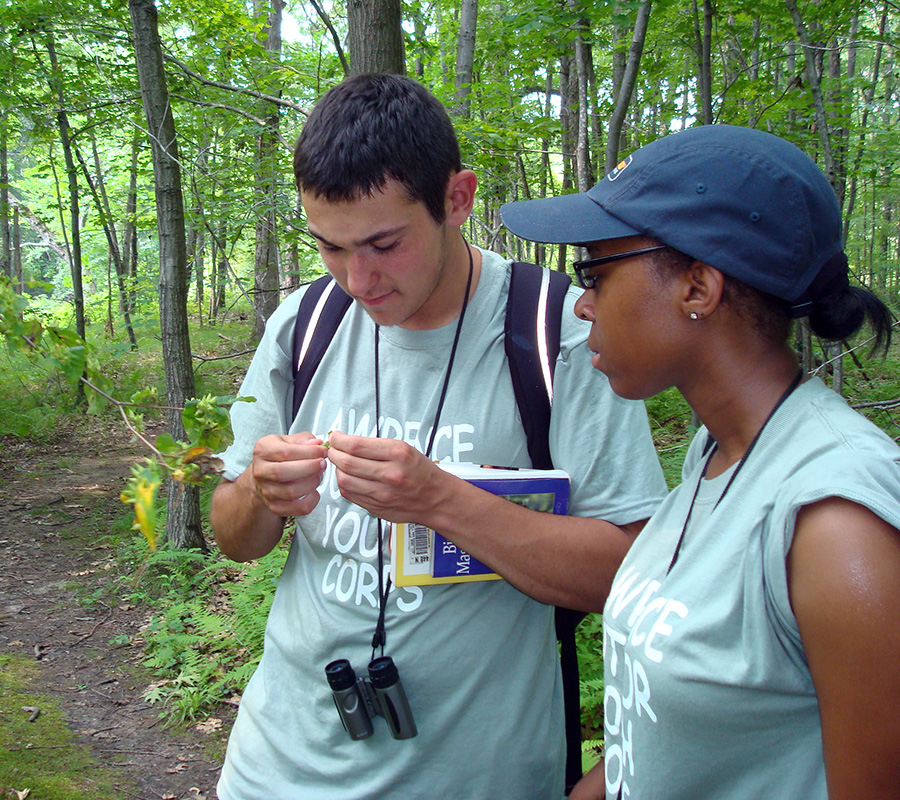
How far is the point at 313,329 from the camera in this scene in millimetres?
1892

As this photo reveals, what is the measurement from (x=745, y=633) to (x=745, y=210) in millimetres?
711

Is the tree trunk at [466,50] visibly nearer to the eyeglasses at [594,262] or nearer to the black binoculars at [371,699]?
the eyeglasses at [594,262]

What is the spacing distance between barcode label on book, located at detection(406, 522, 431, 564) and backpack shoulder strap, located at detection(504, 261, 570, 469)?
33cm

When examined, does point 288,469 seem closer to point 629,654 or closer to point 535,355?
point 535,355

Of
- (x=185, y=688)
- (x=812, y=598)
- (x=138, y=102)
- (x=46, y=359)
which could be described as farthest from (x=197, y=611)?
(x=138, y=102)

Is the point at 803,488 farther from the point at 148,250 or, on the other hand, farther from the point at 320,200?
the point at 148,250

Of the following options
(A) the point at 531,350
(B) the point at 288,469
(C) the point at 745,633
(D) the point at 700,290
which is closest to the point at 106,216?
(B) the point at 288,469

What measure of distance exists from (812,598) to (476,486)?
0.78 meters

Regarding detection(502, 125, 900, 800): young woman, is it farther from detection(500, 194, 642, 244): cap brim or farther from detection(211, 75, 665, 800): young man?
detection(211, 75, 665, 800): young man

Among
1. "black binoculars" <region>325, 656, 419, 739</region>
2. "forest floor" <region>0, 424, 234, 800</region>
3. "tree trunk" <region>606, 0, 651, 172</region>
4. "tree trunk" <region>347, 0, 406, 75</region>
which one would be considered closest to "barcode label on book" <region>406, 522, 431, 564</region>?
"black binoculars" <region>325, 656, 419, 739</region>

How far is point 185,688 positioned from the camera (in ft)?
14.4

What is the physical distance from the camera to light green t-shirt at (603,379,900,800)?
3.51 ft

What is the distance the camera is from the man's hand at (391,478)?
154 centimetres

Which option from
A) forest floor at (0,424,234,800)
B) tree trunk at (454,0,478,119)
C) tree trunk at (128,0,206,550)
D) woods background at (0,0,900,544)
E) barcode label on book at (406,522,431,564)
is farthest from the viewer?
tree trunk at (454,0,478,119)
